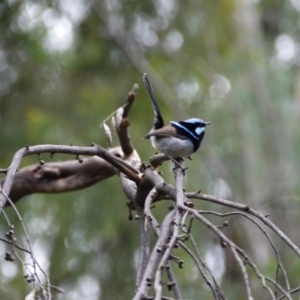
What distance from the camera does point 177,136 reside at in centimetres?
382

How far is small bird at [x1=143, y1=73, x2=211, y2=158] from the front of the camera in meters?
3.79

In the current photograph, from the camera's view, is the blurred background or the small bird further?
the blurred background

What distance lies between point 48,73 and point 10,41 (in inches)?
21.6

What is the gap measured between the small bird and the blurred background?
1.48 m

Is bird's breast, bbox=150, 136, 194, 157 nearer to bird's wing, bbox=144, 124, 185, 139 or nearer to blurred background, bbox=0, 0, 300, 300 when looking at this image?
bird's wing, bbox=144, 124, 185, 139

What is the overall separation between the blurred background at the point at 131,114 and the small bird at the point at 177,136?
1482 millimetres

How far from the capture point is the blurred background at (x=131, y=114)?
238 inches

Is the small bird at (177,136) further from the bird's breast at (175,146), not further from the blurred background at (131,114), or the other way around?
the blurred background at (131,114)

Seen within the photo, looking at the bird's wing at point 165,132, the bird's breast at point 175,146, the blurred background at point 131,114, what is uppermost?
the blurred background at point 131,114

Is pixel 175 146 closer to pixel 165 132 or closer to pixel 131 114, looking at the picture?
pixel 165 132

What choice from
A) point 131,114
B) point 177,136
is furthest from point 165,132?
point 131,114

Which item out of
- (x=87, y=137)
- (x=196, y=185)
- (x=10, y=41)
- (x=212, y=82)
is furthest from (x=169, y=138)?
(x=212, y=82)

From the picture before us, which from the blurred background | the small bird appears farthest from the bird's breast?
the blurred background

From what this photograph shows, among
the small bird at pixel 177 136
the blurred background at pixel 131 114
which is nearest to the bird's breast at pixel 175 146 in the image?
the small bird at pixel 177 136
